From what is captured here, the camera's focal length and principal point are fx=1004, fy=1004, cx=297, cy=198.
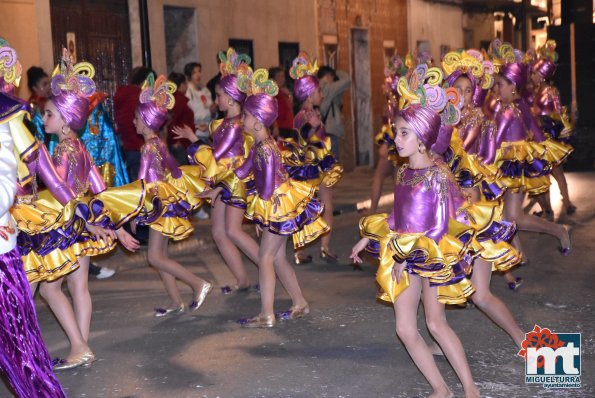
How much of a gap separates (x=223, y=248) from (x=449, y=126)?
3354 millimetres

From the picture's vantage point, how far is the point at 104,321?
27.9 ft

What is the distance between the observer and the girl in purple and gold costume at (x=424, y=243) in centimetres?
570

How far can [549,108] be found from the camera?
13180mm

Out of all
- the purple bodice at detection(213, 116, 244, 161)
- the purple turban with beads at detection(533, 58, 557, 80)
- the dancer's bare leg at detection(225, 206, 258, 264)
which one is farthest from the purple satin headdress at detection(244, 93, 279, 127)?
the purple turban with beads at detection(533, 58, 557, 80)

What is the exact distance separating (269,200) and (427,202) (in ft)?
7.99

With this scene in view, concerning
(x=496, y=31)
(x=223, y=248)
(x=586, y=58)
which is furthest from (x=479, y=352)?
(x=496, y=31)

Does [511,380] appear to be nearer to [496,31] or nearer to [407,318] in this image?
[407,318]

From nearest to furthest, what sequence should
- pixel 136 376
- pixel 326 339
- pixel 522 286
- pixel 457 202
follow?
1. pixel 457 202
2. pixel 136 376
3. pixel 326 339
4. pixel 522 286

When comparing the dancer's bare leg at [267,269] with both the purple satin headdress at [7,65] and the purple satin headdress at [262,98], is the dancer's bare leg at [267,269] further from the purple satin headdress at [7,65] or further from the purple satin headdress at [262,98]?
the purple satin headdress at [7,65]

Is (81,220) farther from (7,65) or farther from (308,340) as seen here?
(308,340)

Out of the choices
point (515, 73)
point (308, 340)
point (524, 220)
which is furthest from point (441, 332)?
point (515, 73)

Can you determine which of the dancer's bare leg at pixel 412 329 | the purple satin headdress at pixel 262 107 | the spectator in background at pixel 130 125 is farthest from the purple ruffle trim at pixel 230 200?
the spectator in background at pixel 130 125

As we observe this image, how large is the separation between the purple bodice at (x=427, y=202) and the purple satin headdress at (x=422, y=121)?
0.57 feet

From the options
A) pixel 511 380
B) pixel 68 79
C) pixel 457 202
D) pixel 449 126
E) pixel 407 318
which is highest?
pixel 68 79
